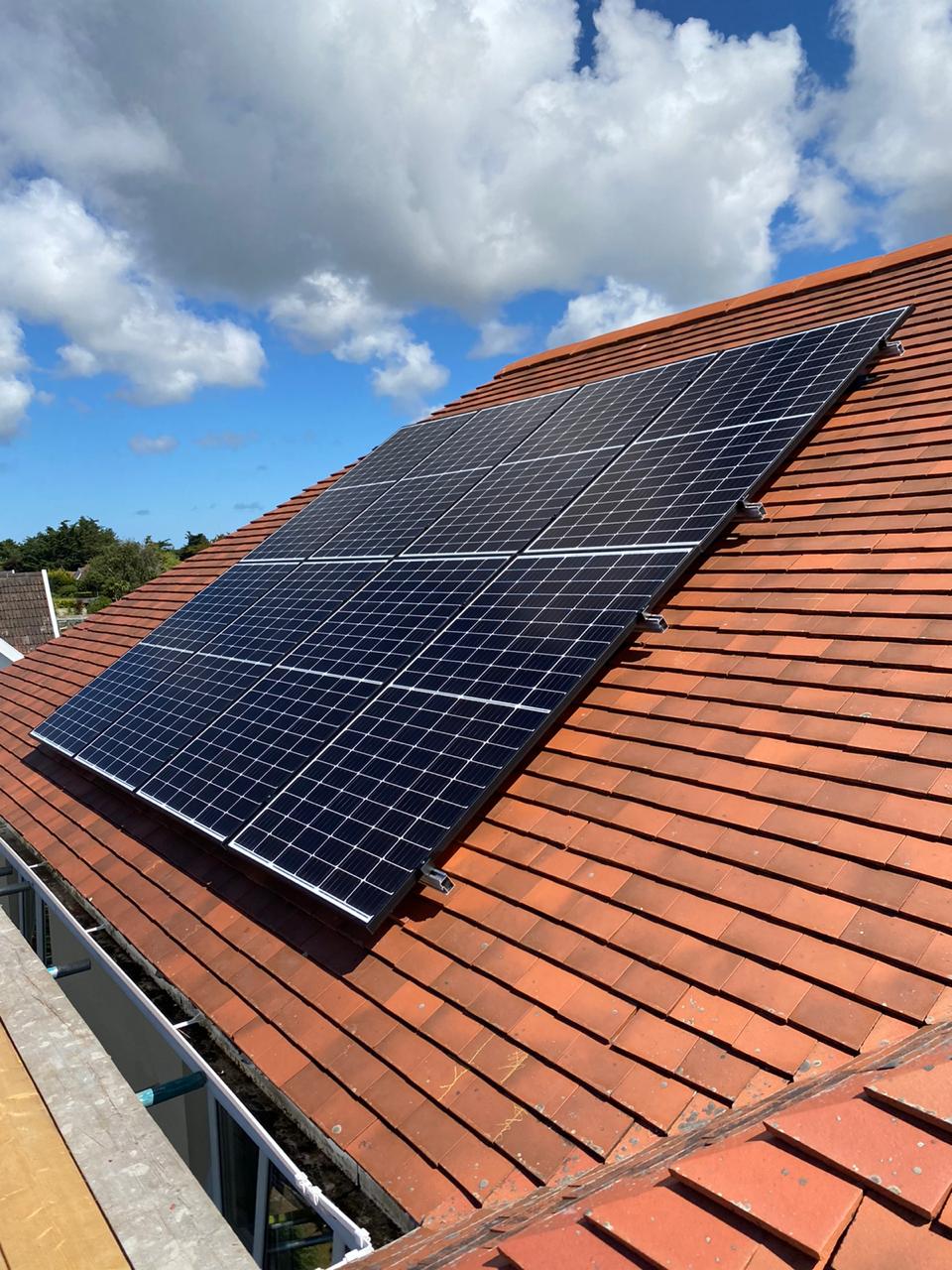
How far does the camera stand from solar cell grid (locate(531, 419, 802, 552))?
6477 mm

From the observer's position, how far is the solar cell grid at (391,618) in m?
6.93

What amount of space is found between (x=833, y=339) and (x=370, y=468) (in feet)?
22.7

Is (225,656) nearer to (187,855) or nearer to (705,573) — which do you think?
(187,855)

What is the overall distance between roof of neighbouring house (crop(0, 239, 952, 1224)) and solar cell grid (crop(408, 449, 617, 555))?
186 centimetres

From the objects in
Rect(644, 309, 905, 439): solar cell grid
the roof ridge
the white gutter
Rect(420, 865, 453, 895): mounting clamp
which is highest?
the roof ridge

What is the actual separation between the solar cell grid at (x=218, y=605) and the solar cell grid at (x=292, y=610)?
11.4 inches

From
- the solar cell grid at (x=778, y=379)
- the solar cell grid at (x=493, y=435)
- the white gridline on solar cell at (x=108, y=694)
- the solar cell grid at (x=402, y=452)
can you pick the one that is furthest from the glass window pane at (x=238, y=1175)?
the solar cell grid at (x=402, y=452)

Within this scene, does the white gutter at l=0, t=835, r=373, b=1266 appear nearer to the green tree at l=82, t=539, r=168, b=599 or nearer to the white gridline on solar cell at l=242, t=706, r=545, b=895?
the white gridline on solar cell at l=242, t=706, r=545, b=895

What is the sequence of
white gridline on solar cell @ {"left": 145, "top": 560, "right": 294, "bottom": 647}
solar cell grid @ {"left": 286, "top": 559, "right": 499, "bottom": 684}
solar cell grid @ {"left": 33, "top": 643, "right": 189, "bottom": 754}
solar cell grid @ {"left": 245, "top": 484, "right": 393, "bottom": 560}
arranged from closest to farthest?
solar cell grid @ {"left": 286, "top": 559, "right": 499, "bottom": 684} → solar cell grid @ {"left": 33, "top": 643, "right": 189, "bottom": 754} → white gridline on solar cell @ {"left": 145, "top": 560, "right": 294, "bottom": 647} → solar cell grid @ {"left": 245, "top": 484, "right": 393, "bottom": 560}

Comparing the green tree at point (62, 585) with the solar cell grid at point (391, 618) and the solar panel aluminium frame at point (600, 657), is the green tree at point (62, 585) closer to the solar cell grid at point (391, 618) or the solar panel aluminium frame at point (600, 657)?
the solar cell grid at point (391, 618)

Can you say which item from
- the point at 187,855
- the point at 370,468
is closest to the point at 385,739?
the point at 187,855

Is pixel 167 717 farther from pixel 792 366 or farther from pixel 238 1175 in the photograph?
pixel 792 366

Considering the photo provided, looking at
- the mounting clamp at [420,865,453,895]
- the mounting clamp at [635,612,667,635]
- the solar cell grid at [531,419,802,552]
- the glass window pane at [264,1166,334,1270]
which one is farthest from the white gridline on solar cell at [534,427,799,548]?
the glass window pane at [264,1166,334,1270]

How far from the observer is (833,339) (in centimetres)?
781
